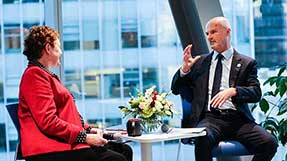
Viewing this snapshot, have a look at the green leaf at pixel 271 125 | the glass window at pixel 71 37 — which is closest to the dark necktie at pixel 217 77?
the green leaf at pixel 271 125

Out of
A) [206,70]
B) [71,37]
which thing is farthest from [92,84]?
[206,70]

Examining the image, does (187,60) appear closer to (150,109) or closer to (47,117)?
(150,109)

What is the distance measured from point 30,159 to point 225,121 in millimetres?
1540

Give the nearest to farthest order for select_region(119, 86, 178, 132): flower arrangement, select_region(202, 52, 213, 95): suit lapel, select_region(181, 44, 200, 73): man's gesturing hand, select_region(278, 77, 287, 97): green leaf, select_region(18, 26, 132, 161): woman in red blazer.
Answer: select_region(18, 26, 132, 161): woman in red blazer
select_region(119, 86, 178, 132): flower arrangement
select_region(181, 44, 200, 73): man's gesturing hand
select_region(202, 52, 213, 95): suit lapel
select_region(278, 77, 287, 97): green leaf

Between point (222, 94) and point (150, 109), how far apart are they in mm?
643

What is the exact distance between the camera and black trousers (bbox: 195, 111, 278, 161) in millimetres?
3350

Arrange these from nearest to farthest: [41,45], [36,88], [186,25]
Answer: [36,88] < [41,45] < [186,25]

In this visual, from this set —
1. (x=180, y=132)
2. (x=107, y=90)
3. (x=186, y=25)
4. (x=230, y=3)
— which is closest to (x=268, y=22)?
(x=230, y=3)

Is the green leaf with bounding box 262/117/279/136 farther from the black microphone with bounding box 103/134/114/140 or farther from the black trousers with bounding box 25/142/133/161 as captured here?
the black microphone with bounding box 103/134/114/140

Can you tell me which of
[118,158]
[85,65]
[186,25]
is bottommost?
[118,158]

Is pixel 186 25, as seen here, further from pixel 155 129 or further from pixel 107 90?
pixel 155 129

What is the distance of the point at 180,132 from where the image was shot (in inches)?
124

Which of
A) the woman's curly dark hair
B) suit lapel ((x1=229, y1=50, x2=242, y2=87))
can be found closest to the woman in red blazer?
the woman's curly dark hair

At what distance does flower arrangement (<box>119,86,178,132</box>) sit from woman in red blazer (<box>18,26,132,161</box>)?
0.97 ft
